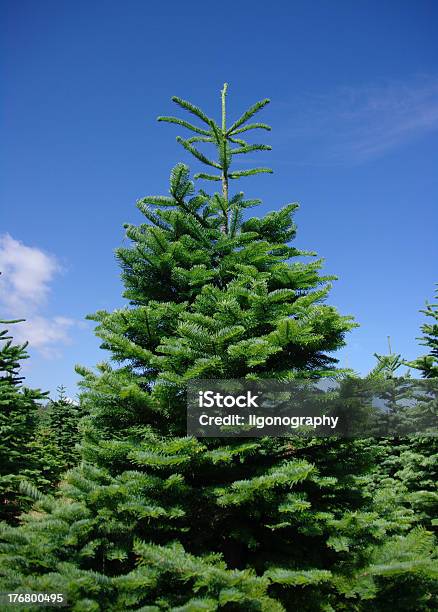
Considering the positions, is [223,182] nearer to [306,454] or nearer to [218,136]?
[218,136]

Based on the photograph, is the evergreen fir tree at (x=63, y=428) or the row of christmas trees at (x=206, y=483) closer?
the row of christmas trees at (x=206, y=483)

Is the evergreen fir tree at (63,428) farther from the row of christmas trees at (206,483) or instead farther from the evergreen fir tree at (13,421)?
the row of christmas trees at (206,483)

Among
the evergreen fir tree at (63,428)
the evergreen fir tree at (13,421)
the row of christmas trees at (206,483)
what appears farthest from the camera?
the evergreen fir tree at (63,428)

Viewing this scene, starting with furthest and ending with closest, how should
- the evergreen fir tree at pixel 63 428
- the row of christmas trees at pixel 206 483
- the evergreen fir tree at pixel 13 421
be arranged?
the evergreen fir tree at pixel 63 428 → the evergreen fir tree at pixel 13 421 → the row of christmas trees at pixel 206 483

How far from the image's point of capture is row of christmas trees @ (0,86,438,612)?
352 cm

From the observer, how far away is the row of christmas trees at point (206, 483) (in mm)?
3523

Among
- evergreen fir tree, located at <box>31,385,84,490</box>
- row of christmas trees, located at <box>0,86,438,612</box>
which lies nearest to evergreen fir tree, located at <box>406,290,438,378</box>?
row of christmas trees, located at <box>0,86,438,612</box>

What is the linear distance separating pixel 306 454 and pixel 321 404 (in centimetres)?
63

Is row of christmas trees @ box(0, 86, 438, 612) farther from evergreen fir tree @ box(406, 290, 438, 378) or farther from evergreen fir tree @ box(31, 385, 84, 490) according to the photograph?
evergreen fir tree @ box(31, 385, 84, 490)

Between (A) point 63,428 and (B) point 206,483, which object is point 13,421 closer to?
(B) point 206,483

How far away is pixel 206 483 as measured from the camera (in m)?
4.55

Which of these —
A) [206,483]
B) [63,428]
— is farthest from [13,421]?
[63,428]

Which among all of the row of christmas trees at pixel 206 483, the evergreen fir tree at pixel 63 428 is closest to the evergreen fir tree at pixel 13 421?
the row of christmas trees at pixel 206 483

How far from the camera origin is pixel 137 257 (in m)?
5.53
